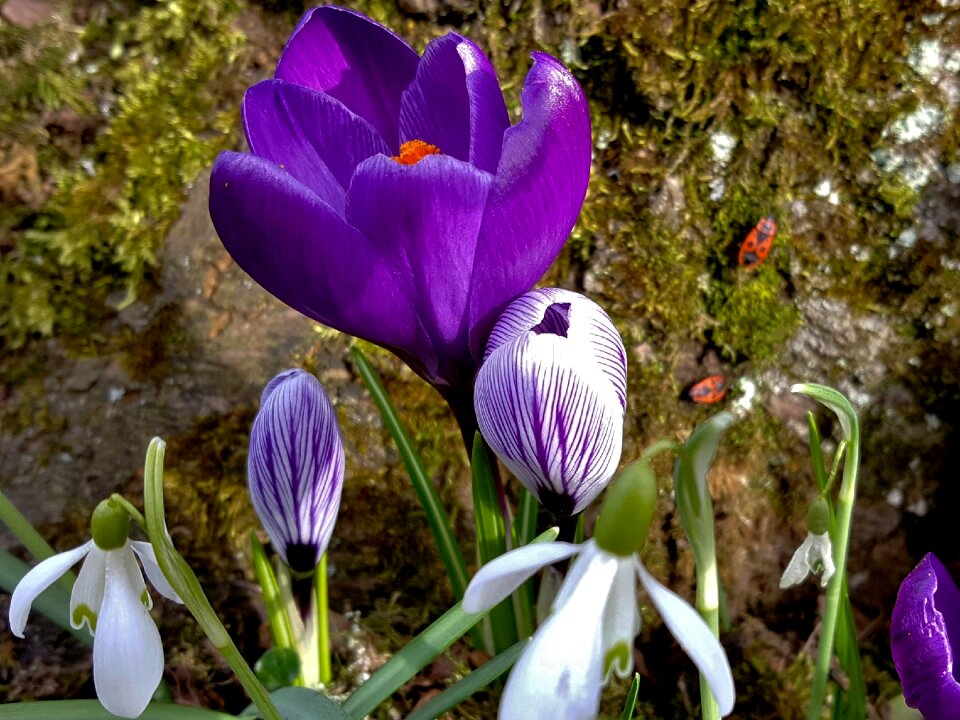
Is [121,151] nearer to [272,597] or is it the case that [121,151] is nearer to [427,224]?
[272,597]

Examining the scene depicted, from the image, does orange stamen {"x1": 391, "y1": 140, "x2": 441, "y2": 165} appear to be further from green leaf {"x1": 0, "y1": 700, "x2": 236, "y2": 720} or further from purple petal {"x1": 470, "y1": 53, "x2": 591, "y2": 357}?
green leaf {"x1": 0, "y1": 700, "x2": 236, "y2": 720}

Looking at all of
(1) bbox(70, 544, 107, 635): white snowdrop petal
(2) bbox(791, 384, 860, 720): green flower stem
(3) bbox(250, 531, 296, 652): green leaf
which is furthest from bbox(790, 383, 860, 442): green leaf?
(3) bbox(250, 531, 296, 652): green leaf

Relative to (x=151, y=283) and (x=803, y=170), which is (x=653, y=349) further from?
(x=151, y=283)

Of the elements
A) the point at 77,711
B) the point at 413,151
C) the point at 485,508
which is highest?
the point at 413,151

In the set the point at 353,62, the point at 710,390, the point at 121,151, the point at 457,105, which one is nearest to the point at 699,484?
the point at 457,105

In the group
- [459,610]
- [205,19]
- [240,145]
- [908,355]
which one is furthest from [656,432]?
[205,19]

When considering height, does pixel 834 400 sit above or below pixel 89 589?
above

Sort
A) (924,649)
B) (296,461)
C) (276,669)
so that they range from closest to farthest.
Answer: (924,649) < (296,461) < (276,669)
